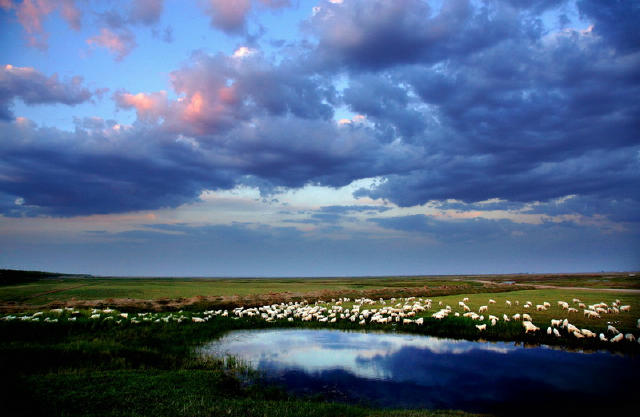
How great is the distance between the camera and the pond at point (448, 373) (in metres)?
13.0

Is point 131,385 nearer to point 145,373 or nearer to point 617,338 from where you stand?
point 145,373

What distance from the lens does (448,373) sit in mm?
16547

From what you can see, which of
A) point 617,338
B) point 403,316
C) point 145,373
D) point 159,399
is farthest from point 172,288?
point 617,338

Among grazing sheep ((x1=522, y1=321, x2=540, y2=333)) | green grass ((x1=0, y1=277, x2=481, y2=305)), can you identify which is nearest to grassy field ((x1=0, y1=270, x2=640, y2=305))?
green grass ((x1=0, y1=277, x2=481, y2=305))

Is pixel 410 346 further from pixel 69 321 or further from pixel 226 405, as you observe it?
pixel 69 321

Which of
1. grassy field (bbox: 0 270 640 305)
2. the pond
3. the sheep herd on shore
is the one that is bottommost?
grassy field (bbox: 0 270 640 305)

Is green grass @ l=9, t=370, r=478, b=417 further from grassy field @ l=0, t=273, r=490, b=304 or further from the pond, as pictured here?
grassy field @ l=0, t=273, r=490, b=304

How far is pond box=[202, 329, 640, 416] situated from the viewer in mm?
12953

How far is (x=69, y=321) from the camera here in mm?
23641

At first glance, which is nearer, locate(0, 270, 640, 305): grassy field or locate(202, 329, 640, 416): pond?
locate(202, 329, 640, 416): pond

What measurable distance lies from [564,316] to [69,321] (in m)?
37.4

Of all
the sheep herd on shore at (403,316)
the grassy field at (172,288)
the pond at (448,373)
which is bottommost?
the grassy field at (172,288)

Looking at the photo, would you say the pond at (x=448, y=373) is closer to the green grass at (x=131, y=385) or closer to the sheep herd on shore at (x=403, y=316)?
the green grass at (x=131, y=385)

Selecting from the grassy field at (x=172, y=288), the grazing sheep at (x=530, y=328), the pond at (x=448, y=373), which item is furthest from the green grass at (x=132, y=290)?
the grazing sheep at (x=530, y=328)
